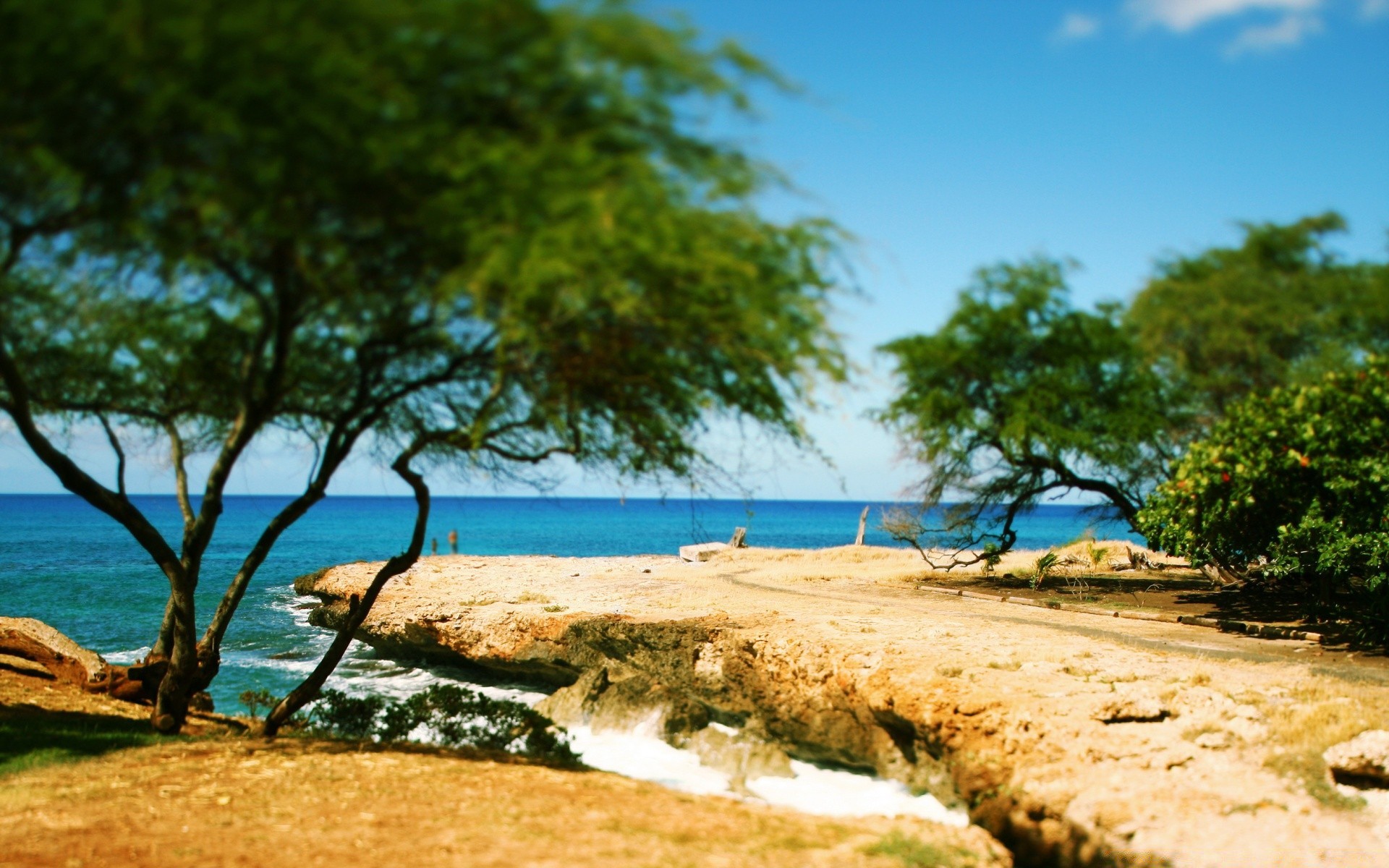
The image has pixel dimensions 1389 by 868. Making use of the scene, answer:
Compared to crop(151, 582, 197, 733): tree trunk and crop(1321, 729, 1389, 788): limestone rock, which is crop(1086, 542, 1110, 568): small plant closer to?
crop(1321, 729, 1389, 788): limestone rock

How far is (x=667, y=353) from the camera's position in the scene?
752cm

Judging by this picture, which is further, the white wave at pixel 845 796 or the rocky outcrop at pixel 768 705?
the white wave at pixel 845 796

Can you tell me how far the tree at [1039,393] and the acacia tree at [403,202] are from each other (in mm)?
13865

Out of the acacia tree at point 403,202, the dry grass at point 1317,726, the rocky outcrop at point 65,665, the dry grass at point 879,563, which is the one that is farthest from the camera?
the dry grass at point 879,563

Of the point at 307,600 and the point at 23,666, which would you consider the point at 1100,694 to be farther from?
the point at 307,600

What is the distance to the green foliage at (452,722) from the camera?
1068cm

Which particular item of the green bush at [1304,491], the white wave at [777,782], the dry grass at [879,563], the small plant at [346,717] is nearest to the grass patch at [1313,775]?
the white wave at [777,782]

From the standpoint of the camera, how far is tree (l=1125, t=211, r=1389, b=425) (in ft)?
71.5

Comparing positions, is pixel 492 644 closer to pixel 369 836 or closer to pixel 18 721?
pixel 18 721

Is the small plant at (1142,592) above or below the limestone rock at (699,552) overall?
above

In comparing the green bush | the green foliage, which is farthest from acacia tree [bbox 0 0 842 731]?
the green bush

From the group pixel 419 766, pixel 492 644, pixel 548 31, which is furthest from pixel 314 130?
pixel 492 644

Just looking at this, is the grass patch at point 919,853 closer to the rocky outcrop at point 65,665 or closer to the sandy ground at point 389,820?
the sandy ground at point 389,820

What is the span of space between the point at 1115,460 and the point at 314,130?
18984mm
